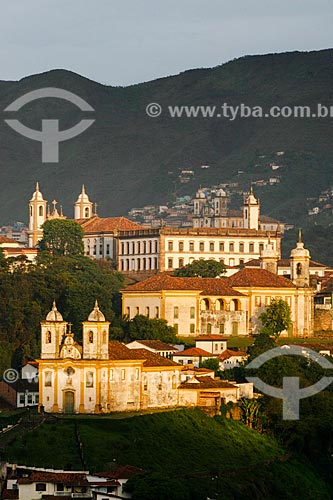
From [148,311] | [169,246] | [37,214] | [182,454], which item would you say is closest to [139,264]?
[169,246]

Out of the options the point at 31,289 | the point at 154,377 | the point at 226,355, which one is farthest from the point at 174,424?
the point at 31,289

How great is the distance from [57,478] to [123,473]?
9.72 ft

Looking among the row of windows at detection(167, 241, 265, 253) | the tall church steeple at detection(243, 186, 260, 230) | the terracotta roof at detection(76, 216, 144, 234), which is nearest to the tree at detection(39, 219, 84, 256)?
the terracotta roof at detection(76, 216, 144, 234)

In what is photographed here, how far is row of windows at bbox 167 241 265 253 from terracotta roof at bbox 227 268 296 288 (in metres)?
18.8

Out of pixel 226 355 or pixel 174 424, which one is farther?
pixel 226 355

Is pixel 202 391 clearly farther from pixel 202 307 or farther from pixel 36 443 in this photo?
pixel 202 307

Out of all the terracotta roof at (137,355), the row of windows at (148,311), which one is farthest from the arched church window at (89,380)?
the row of windows at (148,311)

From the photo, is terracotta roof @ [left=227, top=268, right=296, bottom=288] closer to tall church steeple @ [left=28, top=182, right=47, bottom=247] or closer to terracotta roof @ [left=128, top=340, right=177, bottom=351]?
terracotta roof @ [left=128, top=340, right=177, bottom=351]

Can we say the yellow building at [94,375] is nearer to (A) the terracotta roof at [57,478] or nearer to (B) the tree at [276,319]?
Result: (A) the terracotta roof at [57,478]

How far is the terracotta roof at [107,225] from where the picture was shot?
16200 cm

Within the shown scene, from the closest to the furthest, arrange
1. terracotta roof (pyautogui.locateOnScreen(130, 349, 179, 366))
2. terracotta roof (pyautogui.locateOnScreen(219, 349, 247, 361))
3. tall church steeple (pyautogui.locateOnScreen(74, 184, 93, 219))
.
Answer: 1. terracotta roof (pyautogui.locateOnScreen(130, 349, 179, 366))
2. terracotta roof (pyautogui.locateOnScreen(219, 349, 247, 361))
3. tall church steeple (pyautogui.locateOnScreen(74, 184, 93, 219))

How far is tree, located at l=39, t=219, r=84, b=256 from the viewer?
15500cm

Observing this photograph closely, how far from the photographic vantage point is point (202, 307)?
12569 centimetres

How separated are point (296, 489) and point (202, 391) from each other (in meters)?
9.86
